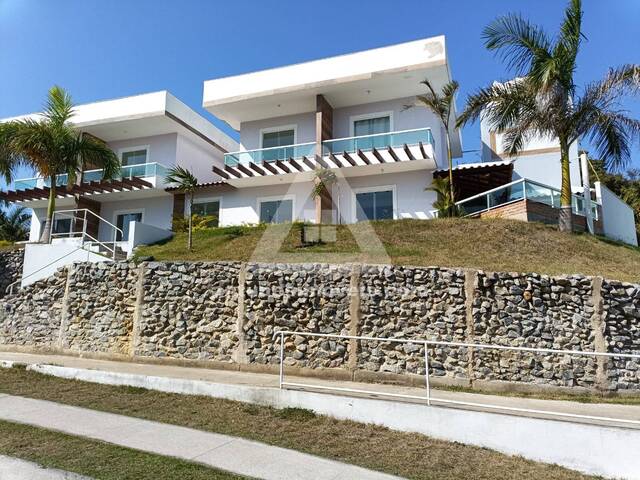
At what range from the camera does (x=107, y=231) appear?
23.5 m

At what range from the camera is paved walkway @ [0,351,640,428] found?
265 inches

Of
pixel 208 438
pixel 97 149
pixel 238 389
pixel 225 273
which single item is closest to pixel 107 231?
pixel 97 149

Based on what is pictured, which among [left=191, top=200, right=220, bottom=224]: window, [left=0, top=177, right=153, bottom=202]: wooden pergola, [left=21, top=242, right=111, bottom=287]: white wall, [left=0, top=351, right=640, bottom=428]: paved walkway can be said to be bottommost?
[left=0, top=351, right=640, bottom=428]: paved walkway

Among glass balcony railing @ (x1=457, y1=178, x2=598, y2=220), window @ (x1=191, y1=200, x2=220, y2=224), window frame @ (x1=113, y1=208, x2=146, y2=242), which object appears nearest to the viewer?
glass balcony railing @ (x1=457, y1=178, x2=598, y2=220)

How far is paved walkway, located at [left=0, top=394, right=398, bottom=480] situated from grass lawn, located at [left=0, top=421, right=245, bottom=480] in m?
0.19

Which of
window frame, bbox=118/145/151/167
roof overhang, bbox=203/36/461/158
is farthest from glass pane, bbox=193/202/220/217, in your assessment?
roof overhang, bbox=203/36/461/158

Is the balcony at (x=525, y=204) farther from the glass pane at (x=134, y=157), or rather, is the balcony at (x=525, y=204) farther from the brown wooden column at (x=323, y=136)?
the glass pane at (x=134, y=157)

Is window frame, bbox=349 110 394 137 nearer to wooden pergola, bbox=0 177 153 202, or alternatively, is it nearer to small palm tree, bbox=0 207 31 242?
wooden pergola, bbox=0 177 153 202

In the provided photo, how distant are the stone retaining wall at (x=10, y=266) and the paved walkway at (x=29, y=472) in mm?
15491

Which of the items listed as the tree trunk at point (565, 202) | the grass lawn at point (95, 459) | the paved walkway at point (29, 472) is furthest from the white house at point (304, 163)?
the paved walkway at point (29, 472)

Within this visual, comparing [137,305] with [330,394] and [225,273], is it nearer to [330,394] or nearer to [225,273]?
[225,273]

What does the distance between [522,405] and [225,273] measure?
709 centimetres

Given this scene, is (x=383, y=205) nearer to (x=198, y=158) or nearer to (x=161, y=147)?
(x=198, y=158)

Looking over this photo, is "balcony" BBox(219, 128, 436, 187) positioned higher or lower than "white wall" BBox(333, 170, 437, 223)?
higher
